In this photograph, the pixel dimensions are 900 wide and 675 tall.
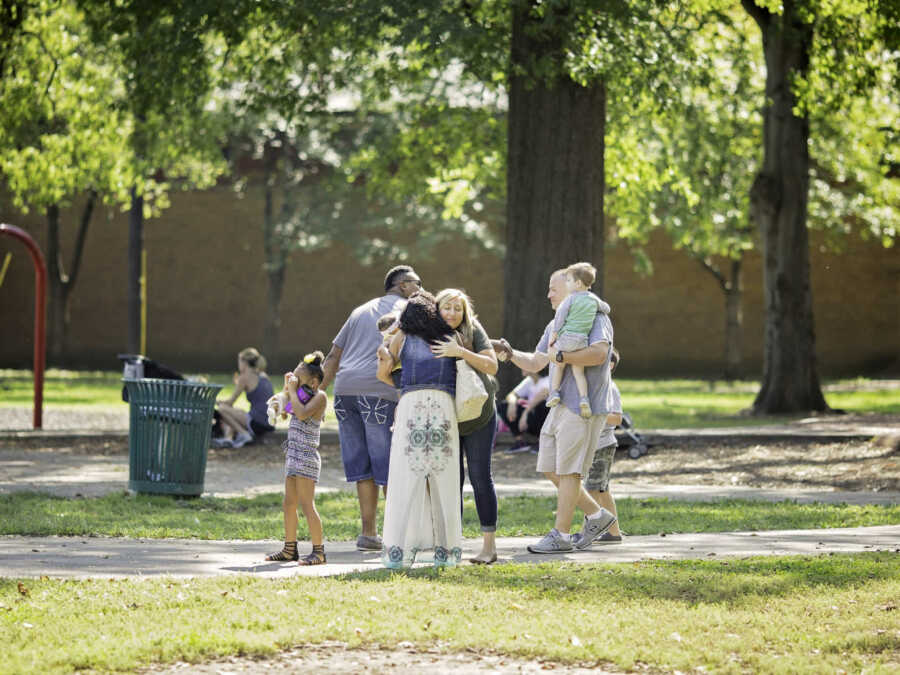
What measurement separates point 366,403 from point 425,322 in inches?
57.1

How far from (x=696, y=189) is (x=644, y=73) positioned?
8126 millimetres

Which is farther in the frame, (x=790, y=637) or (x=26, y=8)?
(x=26, y=8)

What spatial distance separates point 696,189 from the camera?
23656mm

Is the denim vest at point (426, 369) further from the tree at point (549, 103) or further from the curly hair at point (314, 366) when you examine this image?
the tree at point (549, 103)

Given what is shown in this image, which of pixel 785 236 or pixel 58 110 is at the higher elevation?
pixel 58 110

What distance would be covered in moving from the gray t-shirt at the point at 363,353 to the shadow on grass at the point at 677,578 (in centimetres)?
164

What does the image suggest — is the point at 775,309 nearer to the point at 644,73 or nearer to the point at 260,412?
the point at 644,73

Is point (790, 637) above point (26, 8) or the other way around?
the other way around

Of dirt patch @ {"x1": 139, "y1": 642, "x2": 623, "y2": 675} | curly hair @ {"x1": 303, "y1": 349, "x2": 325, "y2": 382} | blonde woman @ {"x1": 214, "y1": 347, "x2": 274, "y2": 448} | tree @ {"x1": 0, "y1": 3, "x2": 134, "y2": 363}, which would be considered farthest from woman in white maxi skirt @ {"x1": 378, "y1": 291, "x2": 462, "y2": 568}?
tree @ {"x1": 0, "y1": 3, "x2": 134, "y2": 363}

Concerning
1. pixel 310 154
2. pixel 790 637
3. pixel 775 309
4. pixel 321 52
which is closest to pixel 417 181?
pixel 321 52

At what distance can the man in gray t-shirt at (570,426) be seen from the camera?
8289mm

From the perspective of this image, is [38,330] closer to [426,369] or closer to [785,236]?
[785,236]

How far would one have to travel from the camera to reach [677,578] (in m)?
7.17

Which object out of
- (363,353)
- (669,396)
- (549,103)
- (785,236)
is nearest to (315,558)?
(363,353)
